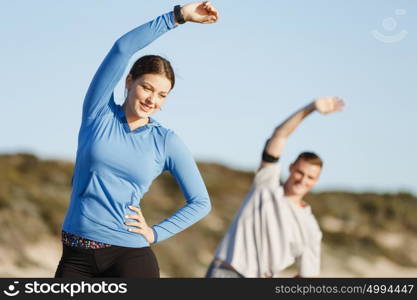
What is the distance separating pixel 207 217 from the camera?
89.2 ft

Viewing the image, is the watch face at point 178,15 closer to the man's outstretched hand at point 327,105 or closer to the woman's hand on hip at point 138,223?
the woman's hand on hip at point 138,223

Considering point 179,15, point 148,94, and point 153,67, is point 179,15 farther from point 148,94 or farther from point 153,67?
point 148,94

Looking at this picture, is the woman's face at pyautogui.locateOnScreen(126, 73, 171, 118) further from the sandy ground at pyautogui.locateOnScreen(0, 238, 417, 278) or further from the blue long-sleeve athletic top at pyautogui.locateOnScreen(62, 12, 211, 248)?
the sandy ground at pyautogui.locateOnScreen(0, 238, 417, 278)

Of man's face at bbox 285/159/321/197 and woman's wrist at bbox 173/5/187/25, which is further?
man's face at bbox 285/159/321/197

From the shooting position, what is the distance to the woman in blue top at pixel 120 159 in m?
4.09

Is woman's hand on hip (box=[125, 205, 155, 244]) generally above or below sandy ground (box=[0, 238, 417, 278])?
below

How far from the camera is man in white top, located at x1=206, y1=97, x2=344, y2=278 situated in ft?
17.3

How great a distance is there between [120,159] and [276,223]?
1687mm

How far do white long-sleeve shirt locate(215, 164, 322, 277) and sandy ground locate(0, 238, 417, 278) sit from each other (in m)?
13.3

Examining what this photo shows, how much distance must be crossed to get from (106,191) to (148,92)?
541 millimetres

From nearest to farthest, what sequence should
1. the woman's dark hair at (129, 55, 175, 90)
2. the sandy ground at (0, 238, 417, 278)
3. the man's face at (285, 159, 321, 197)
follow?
the woman's dark hair at (129, 55, 175, 90)
the man's face at (285, 159, 321, 197)
the sandy ground at (0, 238, 417, 278)

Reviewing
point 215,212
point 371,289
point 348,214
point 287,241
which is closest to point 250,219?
point 287,241

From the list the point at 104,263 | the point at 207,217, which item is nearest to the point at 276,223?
the point at 104,263

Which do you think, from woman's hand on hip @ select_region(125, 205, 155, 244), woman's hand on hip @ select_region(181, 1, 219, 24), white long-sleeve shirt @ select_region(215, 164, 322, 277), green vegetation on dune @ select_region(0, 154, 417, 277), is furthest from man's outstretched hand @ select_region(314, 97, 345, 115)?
green vegetation on dune @ select_region(0, 154, 417, 277)
